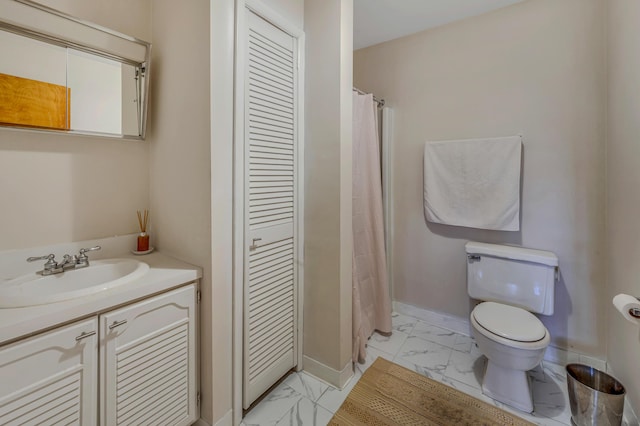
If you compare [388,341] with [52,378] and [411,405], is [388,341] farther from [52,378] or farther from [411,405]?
[52,378]

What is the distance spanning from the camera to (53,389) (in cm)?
90

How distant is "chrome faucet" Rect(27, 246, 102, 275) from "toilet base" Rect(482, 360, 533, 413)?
2.23 m

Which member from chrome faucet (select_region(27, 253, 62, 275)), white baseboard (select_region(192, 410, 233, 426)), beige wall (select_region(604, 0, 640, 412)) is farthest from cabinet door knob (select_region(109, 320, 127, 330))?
beige wall (select_region(604, 0, 640, 412))

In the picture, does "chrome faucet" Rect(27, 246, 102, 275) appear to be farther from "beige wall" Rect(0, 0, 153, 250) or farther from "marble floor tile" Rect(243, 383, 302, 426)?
"marble floor tile" Rect(243, 383, 302, 426)

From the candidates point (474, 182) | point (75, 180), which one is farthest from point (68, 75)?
point (474, 182)

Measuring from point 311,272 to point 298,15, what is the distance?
5.08 ft

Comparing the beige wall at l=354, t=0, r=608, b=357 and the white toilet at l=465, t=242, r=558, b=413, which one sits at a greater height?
the beige wall at l=354, t=0, r=608, b=357

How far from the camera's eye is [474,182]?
2.08m

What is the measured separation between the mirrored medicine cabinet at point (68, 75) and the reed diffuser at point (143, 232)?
0.42m

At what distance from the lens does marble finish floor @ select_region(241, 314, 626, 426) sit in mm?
1484

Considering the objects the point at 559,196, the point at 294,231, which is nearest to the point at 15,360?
the point at 294,231

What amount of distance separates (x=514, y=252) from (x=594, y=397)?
0.81 metres

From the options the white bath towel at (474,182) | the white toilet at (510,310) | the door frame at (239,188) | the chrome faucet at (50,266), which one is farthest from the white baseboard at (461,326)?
the chrome faucet at (50,266)

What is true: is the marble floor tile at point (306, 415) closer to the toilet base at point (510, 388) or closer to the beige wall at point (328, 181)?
the beige wall at point (328, 181)
